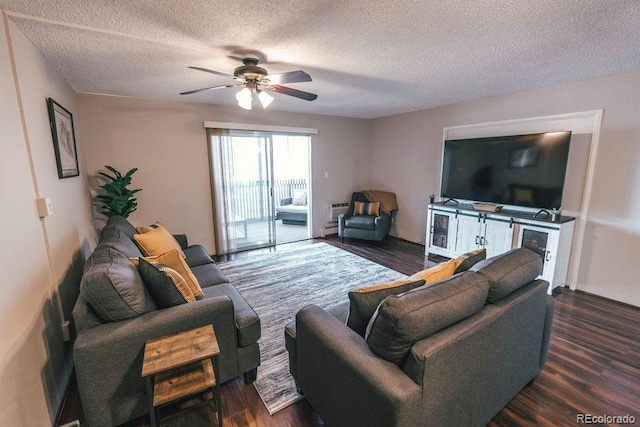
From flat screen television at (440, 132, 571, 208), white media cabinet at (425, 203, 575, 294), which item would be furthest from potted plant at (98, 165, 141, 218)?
flat screen television at (440, 132, 571, 208)

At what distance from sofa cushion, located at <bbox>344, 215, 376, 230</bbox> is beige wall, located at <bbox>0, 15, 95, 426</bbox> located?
3.78 meters

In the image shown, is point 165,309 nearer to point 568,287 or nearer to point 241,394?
point 241,394

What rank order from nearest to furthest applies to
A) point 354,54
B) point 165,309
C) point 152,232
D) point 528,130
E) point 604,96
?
point 165,309
point 354,54
point 152,232
point 604,96
point 528,130

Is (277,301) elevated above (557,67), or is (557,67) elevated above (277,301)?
(557,67)

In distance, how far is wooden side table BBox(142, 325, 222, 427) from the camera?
1335 millimetres

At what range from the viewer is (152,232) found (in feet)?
8.50

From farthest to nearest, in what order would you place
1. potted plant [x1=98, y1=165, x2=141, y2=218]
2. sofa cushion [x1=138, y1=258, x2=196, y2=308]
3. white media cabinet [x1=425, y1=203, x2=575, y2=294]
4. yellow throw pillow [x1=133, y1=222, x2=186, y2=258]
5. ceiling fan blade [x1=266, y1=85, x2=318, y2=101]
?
1. potted plant [x1=98, y1=165, x2=141, y2=218]
2. white media cabinet [x1=425, y1=203, x2=575, y2=294]
3. ceiling fan blade [x1=266, y1=85, x2=318, y2=101]
4. yellow throw pillow [x1=133, y1=222, x2=186, y2=258]
5. sofa cushion [x1=138, y1=258, x2=196, y2=308]

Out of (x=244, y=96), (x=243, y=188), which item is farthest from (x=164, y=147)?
(x=244, y=96)

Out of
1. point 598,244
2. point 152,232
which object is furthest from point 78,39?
point 598,244

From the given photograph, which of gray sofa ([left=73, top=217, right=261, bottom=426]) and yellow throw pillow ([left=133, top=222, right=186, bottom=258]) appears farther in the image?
yellow throw pillow ([left=133, top=222, right=186, bottom=258])

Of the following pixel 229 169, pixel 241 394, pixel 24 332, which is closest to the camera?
pixel 24 332

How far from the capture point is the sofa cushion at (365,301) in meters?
1.43

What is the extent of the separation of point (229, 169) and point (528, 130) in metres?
4.18

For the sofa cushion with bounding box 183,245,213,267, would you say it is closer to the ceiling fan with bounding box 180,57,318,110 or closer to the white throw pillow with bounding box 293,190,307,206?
the ceiling fan with bounding box 180,57,318,110
